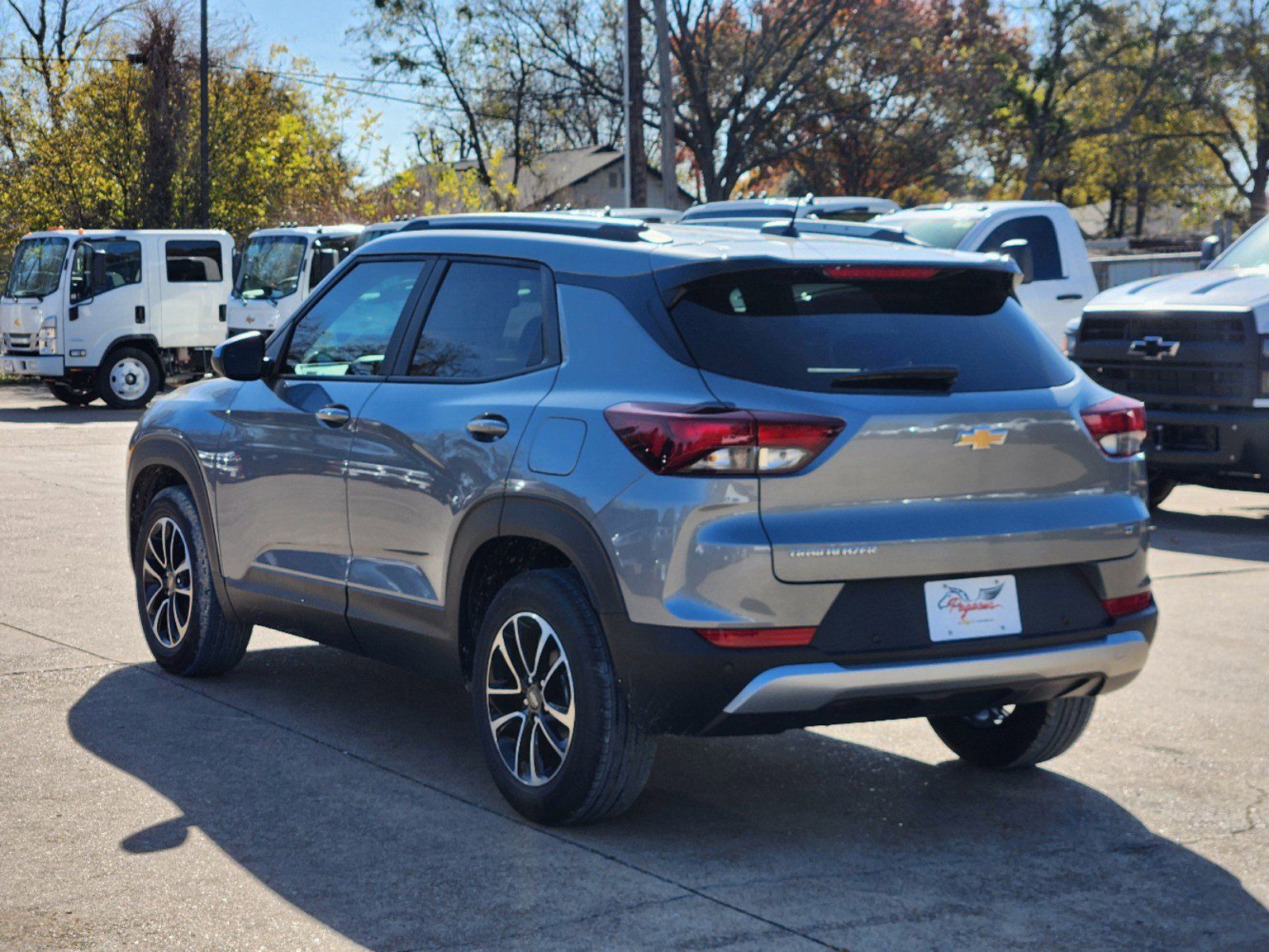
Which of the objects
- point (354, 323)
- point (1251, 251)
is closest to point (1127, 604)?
point (354, 323)

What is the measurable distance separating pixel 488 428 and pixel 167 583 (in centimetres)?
245

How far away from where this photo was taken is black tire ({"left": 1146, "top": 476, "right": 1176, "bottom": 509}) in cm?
1238

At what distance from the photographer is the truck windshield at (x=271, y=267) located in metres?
25.1

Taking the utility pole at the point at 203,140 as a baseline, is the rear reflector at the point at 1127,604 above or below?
below

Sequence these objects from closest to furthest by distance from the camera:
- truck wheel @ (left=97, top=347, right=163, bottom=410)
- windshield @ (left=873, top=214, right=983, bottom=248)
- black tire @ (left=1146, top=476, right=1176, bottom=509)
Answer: black tire @ (left=1146, top=476, right=1176, bottom=509)
windshield @ (left=873, top=214, right=983, bottom=248)
truck wheel @ (left=97, top=347, right=163, bottom=410)

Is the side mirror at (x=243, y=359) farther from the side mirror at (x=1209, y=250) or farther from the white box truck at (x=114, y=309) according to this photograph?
the white box truck at (x=114, y=309)

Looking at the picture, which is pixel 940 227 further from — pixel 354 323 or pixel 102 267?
pixel 102 267

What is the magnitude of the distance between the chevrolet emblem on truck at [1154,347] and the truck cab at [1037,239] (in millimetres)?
3349

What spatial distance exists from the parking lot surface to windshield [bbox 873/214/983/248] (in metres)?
8.19

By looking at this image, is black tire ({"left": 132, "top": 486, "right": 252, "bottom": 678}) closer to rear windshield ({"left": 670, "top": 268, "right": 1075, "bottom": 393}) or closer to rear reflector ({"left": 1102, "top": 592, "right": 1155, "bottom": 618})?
rear windshield ({"left": 670, "top": 268, "right": 1075, "bottom": 393})

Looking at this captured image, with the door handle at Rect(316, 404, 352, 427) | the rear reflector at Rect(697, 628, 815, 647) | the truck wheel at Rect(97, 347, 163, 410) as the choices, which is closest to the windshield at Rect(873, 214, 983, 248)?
the door handle at Rect(316, 404, 352, 427)

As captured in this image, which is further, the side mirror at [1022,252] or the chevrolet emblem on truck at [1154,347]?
the side mirror at [1022,252]

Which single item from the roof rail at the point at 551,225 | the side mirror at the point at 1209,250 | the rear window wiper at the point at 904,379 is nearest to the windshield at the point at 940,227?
the side mirror at the point at 1209,250

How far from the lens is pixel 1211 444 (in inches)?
446
